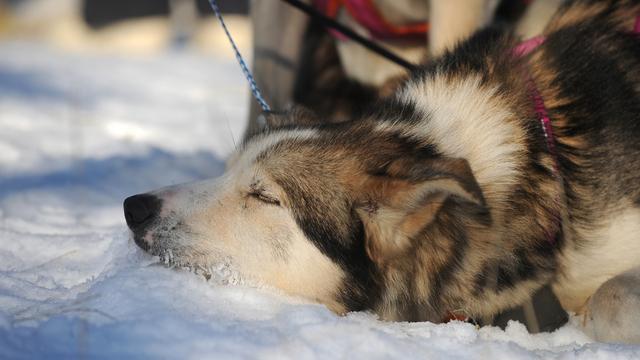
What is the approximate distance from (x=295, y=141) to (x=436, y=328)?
635 millimetres

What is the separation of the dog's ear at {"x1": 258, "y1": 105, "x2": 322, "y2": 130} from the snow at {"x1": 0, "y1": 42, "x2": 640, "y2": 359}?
258mm

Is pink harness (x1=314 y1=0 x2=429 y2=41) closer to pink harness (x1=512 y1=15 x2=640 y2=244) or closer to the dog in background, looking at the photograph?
the dog in background

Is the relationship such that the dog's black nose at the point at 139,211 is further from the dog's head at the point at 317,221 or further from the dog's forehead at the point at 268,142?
the dog's forehead at the point at 268,142

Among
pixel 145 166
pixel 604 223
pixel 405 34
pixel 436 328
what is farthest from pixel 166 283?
pixel 405 34

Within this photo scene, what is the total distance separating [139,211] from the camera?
206 cm

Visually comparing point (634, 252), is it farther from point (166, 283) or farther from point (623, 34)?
point (166, 283)

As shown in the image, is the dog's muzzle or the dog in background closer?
the dog's muzzle

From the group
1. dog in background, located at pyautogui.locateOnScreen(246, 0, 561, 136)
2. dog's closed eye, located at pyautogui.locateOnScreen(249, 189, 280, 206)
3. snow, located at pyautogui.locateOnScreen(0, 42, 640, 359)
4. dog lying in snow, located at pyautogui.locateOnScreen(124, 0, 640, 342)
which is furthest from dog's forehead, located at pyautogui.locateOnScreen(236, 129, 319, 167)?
dog in background, located at pyautogui.locateOnScreen(246, 0, 561, 136)

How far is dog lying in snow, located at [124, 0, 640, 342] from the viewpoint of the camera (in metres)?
1.98

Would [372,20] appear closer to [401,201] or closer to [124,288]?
[401,201]

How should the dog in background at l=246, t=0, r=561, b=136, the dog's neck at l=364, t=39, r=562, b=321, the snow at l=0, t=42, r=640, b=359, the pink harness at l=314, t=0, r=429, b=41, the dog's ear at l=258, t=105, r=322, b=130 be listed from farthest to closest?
1. the pink harness at l=314, t=0, r=429, b=41
2. the dog in background at l=246, t=0, r=561, b=136
3. the dog's ear at l=258, t=105, r=322, b=130
4. the dog's neck at l=364, t=39, r=562, b=321
5. the snow at l=0, t=42, r=640, b=359

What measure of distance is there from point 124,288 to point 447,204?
0.82m

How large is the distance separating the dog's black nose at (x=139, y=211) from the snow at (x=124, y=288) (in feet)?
0.30

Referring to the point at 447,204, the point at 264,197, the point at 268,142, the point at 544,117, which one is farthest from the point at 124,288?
the point at 544,117
